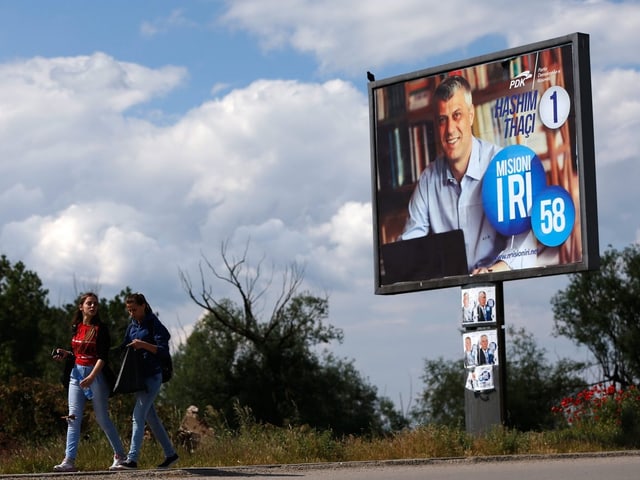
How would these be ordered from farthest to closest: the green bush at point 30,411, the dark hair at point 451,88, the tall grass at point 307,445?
1. the dark hair at point 451,88
2. the green bush at point 30,411
3. the tall grass at point 307,445

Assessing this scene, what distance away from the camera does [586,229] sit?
19.5 m

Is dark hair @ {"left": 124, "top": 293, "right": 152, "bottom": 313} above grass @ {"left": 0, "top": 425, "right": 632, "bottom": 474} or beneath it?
above

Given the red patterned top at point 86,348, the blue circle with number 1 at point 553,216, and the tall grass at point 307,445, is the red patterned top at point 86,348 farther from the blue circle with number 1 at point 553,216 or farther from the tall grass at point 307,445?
the blue circle with number 1 at point 553,216

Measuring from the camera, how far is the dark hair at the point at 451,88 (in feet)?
69.7

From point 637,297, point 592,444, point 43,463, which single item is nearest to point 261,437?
point 43,463

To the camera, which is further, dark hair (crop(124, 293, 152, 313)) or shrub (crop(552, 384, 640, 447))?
shrub (crop(552, 384, 640, 447))

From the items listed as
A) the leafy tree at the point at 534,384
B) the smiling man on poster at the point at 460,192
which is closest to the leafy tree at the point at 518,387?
the leafy tree at the point at 534,384

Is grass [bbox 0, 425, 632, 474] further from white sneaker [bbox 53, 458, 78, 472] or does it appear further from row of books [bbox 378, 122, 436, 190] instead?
row of books [bbox 378, 122, 436, 190]

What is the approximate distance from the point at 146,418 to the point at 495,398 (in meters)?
8.83

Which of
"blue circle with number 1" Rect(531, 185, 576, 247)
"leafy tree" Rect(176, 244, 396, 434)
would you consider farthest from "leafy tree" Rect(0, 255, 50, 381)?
"blue circle with number 1" Rect(531, 185, 576, 247)

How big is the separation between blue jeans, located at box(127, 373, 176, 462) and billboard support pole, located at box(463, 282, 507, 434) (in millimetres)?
8350

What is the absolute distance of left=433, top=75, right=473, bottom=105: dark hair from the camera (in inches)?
837

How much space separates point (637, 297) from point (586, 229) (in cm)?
2799

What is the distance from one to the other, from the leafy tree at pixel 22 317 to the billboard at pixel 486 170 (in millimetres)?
36448
